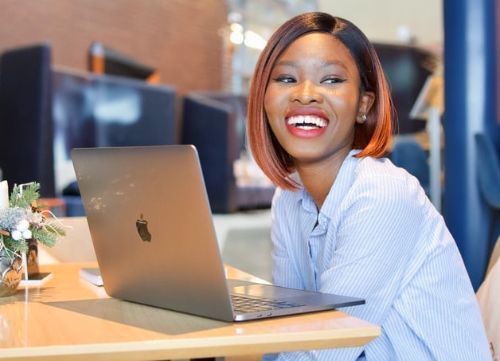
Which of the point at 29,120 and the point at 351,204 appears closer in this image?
the point at 351,204

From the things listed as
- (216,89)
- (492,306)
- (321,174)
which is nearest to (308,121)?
(321,174)

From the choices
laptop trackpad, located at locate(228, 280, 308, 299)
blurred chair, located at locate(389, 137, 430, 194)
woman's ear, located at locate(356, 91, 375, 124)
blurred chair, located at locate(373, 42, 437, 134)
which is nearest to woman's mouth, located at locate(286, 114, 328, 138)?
woman's ear, located at locate(356, 91, 375, 124)

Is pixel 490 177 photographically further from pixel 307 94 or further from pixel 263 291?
pixel 263 291

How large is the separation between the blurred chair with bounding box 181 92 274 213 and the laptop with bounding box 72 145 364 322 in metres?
6.82

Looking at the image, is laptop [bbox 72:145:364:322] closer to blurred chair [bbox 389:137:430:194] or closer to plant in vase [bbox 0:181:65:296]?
plant in vase [bbox 0:181:65:296]

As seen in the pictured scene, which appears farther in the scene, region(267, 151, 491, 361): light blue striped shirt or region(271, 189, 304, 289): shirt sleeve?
region(271, 189, 304, 289): shirt sleeve

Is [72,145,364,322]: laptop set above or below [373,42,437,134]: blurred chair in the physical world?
below

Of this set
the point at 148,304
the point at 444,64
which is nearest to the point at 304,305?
the point at 148,304

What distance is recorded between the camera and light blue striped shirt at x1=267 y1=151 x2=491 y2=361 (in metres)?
1.08

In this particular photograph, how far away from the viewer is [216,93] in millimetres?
9008

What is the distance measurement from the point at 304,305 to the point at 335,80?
481mm

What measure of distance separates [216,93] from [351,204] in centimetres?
797

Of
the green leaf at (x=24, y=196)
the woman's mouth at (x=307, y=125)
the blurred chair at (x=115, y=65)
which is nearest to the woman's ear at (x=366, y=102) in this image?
the woman's mouth at (x=307, y=125)

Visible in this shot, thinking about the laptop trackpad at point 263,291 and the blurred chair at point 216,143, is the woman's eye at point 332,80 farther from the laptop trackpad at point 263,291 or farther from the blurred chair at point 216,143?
the blurred chair at point 216,143
